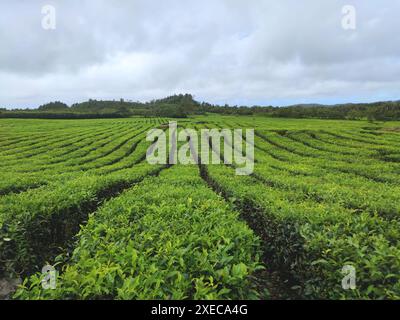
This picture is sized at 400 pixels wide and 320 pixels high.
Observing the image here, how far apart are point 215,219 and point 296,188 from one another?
211 inches

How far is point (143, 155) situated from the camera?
24844 millimetres

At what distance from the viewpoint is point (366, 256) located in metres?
4.29

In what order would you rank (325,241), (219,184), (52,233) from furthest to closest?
(219,184) < (52,233) < (325,241)

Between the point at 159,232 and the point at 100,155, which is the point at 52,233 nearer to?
the point at 159,232

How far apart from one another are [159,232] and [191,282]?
167cm

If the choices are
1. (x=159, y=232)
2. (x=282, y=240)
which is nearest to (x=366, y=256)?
(x=282, y=240)
